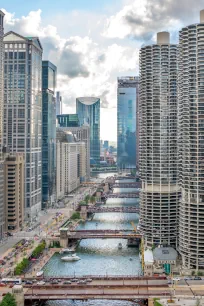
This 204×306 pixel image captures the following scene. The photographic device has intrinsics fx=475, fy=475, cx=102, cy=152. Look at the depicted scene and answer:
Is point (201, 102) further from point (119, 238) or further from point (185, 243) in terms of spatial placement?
point (119, 238)

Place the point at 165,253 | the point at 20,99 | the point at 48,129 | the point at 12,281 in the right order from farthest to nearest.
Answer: the point at 48,129 → the point at 20,99 → the point at 165,253 → the point at 12,281

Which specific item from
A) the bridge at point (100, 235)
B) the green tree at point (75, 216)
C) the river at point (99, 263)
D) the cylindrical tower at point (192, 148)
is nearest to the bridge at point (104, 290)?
the river at point (99, 263)

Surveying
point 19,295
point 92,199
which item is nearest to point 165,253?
point 19,295

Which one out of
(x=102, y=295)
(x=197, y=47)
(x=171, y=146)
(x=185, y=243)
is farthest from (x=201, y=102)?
(x=102, y=295)

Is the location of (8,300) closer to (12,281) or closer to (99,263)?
(12,281)

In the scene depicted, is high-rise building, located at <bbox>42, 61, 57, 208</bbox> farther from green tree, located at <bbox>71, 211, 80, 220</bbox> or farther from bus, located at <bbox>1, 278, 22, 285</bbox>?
bus, located at <bbox>1, 278, 22, 285</bbox>

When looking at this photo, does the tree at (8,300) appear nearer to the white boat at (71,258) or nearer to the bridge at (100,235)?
the white boat at (71,258)

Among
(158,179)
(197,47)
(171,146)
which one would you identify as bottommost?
(158,179)
